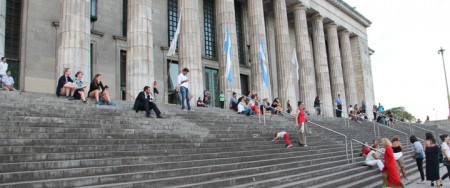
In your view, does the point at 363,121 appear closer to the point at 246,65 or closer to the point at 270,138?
the point at 246,65

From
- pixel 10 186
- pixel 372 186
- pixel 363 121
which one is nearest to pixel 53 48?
pixel 10 186

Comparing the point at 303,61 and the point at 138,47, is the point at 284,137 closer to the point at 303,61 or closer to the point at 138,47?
the point at 138,47

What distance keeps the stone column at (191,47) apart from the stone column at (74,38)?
19.1ft

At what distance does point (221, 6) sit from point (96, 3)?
746cm

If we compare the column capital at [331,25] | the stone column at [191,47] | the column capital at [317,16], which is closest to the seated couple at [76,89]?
the stone column at [191,47]

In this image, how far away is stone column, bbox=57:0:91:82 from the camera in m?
14.8

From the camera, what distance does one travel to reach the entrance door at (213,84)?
26.5 meters

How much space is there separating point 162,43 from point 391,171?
19146 mm

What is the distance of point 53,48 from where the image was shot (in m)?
19.3

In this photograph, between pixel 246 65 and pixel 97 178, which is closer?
pixel 97 178

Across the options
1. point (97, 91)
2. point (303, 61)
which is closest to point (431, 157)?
point (97, 91)

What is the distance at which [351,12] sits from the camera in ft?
119

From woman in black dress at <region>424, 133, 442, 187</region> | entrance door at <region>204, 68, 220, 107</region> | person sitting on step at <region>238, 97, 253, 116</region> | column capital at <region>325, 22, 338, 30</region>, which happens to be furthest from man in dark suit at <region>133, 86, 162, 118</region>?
column capital at <region>325, 22, 338, 30</region>

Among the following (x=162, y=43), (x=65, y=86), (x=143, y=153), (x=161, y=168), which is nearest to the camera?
(x=161, y=168)
